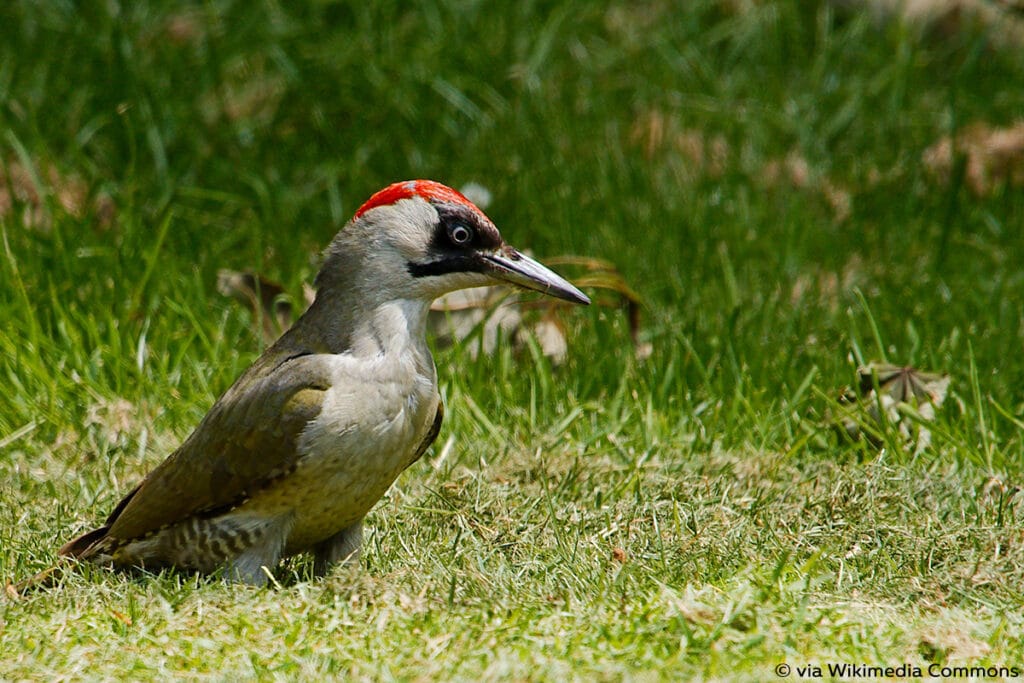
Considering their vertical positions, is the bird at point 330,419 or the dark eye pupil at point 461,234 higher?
the dark eye pupil at point 461,234

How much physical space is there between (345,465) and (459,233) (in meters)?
0.77

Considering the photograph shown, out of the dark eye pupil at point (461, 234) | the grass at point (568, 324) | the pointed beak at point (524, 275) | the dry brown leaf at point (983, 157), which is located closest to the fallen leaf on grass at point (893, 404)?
the grass at point (568, 324)

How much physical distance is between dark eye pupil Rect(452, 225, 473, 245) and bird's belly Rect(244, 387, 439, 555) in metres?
0.47

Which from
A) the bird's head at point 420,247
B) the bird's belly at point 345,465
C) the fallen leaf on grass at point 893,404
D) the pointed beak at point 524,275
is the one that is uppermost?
the bird's head at point 420,247

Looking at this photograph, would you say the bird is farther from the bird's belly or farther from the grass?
the grass

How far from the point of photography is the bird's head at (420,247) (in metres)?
4.22

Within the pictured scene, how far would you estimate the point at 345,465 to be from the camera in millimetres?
3938

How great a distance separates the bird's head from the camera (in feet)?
13.8

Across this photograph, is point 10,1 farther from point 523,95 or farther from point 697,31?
point 697,31

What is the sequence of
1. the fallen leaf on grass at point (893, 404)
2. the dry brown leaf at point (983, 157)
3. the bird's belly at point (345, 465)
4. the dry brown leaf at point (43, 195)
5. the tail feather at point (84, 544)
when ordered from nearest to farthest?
the bird's belly at point (345, 465)
the tail feather at point (84, 544)
the fallen leaf on grass at point (893, 404)
the dry brown leaf at point (43, 195)
the dry brown leaf at point (983, 157)

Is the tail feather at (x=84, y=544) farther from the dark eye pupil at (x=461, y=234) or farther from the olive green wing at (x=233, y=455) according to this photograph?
the dark eye pupil at (x=461, y=234)

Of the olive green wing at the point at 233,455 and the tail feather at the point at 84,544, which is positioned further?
the tail feather at the point at 84,544

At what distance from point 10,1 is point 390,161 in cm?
220

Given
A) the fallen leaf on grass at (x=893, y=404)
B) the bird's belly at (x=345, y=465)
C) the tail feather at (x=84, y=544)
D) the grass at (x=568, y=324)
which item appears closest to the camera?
the grass at (x=568, y=324)
